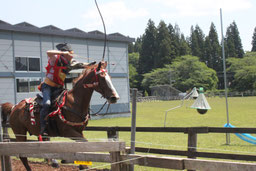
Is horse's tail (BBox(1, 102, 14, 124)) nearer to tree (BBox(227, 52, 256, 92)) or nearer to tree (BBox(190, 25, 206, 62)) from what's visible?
tree (BBox(227, 52, 256, 92))

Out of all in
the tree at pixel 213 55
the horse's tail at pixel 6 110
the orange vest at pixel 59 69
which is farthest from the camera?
the tree at pixel 213 55

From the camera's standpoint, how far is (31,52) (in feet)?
92.6

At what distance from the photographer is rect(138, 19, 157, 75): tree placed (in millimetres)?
101938

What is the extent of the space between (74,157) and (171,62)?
92155 millimetres

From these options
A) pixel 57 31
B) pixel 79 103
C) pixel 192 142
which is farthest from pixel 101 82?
pixel 57 31

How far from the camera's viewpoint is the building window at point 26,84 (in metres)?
27.4

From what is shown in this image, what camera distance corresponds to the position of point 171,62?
95500 mm

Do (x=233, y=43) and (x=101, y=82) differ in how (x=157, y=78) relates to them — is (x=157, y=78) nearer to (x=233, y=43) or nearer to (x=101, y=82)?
(x=233, y=43)

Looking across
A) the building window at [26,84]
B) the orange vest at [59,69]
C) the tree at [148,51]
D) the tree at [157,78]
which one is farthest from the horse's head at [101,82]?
the tree at [148,51]

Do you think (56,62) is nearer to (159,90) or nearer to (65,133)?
(65,133)

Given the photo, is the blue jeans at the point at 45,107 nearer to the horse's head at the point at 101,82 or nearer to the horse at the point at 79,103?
the horse at the point at 79,103

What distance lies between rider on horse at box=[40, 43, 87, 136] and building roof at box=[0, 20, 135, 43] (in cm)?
2108

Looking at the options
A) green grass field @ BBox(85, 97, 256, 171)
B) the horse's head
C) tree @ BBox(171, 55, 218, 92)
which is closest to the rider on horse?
the horse's head

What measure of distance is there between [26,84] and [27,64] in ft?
5.94
